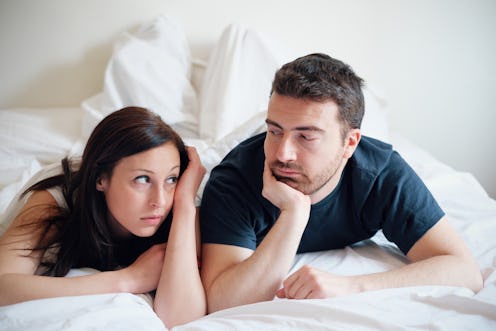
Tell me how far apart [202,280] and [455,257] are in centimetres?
63

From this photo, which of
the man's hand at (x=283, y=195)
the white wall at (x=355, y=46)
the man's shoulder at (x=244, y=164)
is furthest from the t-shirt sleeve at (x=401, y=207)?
the white wall at (x=355, y=46)

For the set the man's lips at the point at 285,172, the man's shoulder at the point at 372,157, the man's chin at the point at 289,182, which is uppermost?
the man's shoulder at the point at 372,157

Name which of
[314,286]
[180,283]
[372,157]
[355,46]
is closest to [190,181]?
[180,283]

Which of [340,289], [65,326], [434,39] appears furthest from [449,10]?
[65,326]

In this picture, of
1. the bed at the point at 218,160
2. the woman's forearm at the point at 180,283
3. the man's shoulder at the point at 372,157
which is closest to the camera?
the bed at the point at 218,160

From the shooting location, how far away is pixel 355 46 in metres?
2.17

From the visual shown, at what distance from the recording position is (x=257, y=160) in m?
1.18

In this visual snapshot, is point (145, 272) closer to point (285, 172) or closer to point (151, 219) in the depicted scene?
point (151, 219)

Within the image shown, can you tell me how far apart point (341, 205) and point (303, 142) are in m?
0.24

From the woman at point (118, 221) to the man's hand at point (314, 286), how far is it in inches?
8.1

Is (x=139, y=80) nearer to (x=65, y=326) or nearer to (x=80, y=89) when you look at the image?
(x=80, y=89)

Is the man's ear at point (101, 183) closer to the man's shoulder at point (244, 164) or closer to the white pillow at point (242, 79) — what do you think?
the man's shoulder at point (244, 164)

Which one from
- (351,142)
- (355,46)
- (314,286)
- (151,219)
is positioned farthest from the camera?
(355,46)

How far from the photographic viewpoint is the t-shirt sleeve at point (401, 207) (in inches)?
43.1
